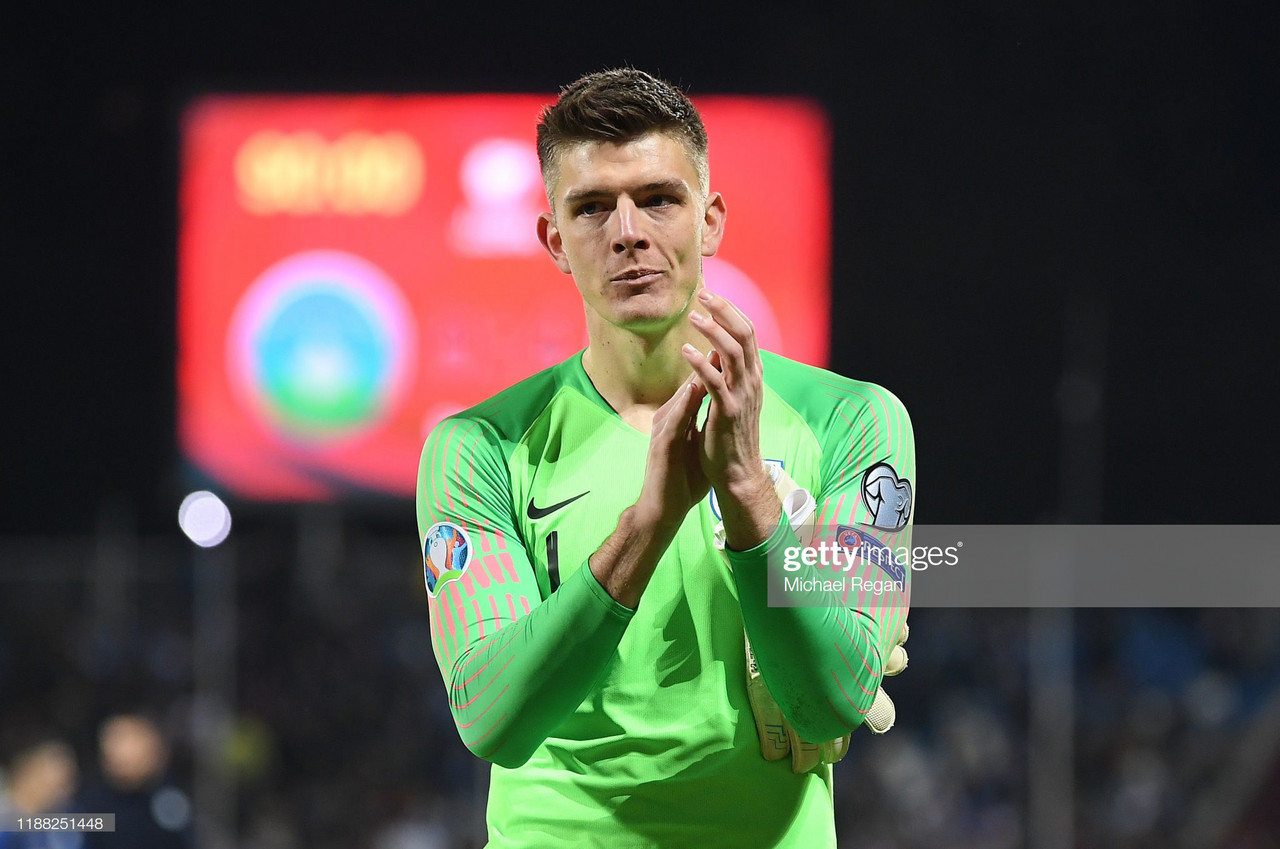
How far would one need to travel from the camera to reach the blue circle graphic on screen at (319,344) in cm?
678

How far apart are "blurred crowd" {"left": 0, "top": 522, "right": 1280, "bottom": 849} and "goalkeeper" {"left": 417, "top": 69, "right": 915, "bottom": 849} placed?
3.75m

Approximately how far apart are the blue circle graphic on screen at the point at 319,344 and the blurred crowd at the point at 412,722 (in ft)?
3.25

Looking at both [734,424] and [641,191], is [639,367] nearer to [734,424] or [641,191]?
[641,191]

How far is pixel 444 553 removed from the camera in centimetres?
191

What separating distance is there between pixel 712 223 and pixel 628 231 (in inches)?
9.9

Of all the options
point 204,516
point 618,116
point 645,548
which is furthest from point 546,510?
point 204,516

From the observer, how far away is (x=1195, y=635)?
602cm

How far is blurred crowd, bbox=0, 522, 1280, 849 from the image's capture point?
5.51m

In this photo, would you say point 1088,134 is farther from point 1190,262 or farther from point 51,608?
point 51,608

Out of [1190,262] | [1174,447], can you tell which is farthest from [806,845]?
[1174,447]
